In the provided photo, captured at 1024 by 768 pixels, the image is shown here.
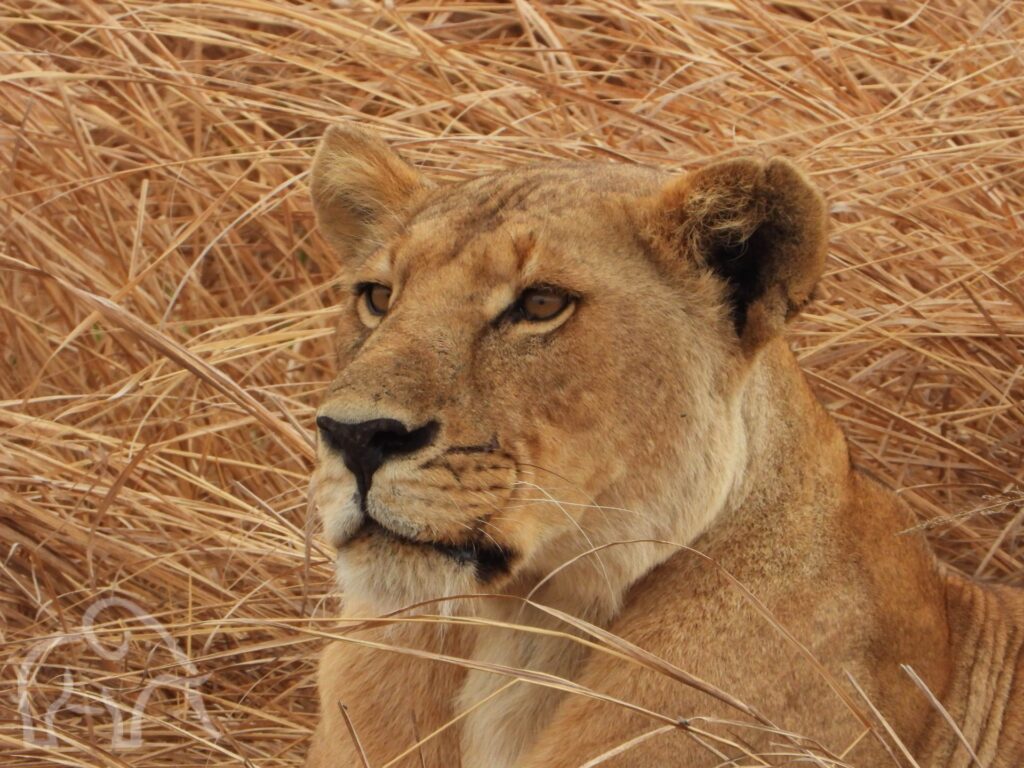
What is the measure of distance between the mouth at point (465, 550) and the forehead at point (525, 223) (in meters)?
0.53

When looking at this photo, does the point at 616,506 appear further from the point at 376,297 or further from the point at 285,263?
the point at 285,263

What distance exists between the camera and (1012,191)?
5.49 meters

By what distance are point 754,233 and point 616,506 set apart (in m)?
0.58

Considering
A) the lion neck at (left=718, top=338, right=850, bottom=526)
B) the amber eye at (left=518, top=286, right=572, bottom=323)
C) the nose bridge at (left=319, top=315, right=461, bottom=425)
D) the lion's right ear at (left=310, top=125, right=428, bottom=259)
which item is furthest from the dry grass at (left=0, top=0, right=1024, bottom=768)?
the lion neck at (left=718, top=338, right=850, bottom=526)

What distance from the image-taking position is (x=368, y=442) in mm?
2857

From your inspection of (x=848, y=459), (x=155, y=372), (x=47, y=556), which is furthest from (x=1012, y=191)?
(x=47, y=556)

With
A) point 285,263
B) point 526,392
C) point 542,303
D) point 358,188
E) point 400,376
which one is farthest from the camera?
point 285,263

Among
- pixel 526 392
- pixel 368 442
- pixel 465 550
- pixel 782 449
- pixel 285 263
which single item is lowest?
pixel 285 263

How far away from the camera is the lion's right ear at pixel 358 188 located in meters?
3.81

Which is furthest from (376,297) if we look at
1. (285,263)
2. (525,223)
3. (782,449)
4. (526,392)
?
(285,263)

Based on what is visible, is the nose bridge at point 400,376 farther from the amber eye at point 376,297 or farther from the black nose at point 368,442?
the amber eye at point 376,297

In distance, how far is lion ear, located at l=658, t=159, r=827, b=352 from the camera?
10.4ft

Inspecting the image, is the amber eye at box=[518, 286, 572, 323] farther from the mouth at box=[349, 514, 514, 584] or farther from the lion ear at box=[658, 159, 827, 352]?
the mouth at box=[349, 514, 514, 584]

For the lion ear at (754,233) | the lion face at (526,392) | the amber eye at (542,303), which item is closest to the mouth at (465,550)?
the lion face at (526,392)
